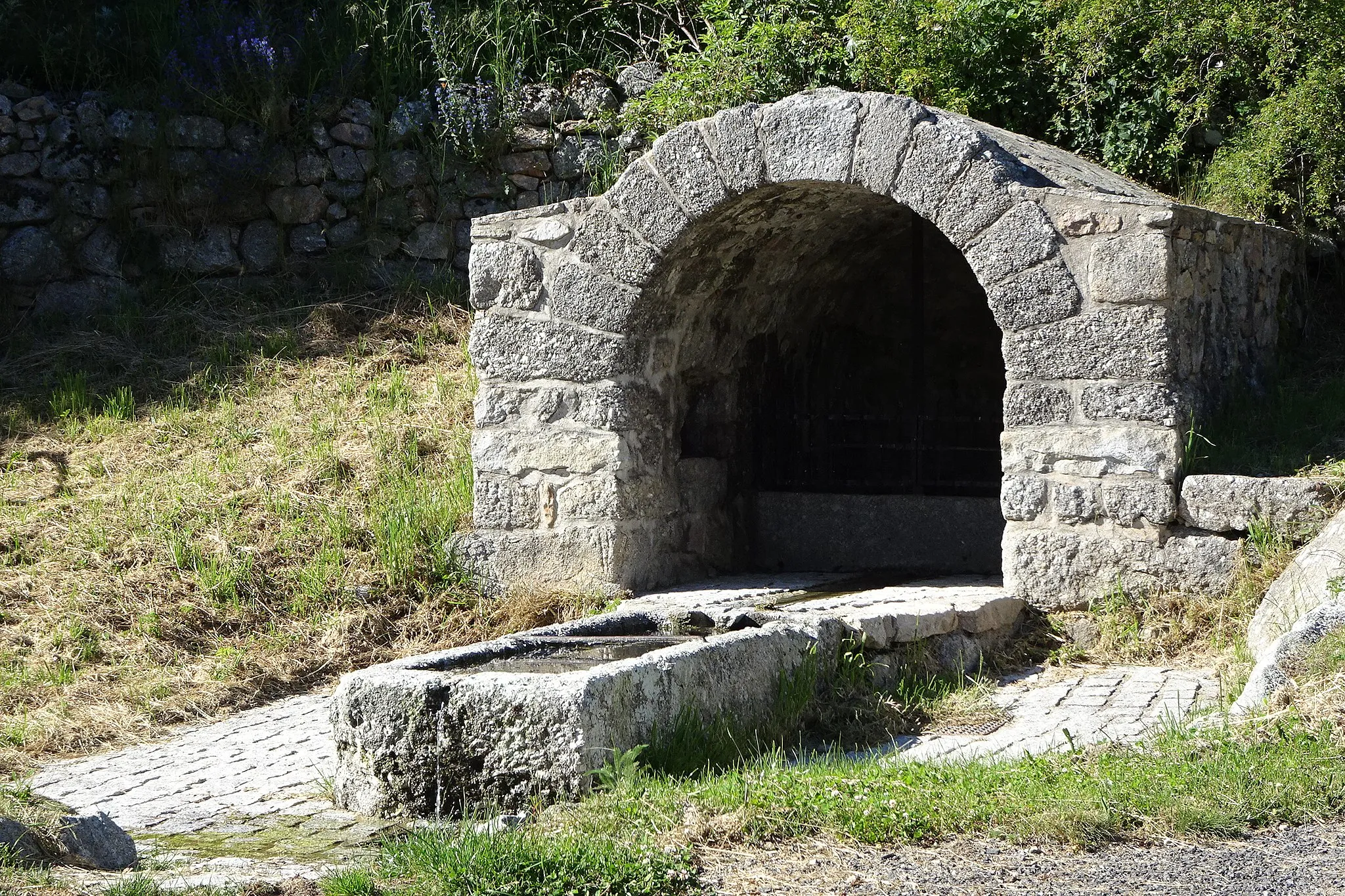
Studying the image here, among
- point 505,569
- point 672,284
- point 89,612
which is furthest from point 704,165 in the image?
point 89,612

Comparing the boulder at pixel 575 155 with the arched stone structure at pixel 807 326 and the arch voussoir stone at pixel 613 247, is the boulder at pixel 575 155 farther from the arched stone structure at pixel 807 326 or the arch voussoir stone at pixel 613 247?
the arch voussoir stone at pixel 613 247

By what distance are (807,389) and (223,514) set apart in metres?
3.27

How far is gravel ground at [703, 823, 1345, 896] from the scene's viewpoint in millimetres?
3070

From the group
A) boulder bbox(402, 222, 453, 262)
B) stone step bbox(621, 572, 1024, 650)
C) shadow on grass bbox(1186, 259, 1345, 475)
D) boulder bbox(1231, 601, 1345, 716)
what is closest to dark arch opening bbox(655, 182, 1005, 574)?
stone step bbox(621, 572, 1024, 650)

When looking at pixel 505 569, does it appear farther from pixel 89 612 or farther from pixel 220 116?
pixel 220 116

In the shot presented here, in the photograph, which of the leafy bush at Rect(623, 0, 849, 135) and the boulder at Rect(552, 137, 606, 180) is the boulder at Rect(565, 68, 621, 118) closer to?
the boulder at Rect(552, 137, 606, 180)

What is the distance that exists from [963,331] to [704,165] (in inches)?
125

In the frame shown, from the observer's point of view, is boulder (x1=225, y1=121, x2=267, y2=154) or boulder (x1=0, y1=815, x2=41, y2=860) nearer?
boulder (x1=0, y1=815, x2=41, y2=860)

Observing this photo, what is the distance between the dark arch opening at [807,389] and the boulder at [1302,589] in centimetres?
201

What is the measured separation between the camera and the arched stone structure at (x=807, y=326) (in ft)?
18.9

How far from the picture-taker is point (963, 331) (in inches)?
349

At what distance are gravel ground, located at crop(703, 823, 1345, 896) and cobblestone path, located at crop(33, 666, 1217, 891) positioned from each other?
860mm

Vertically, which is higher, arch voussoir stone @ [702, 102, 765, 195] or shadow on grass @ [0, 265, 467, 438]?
arch voussoir stone @ [702, 102, 765, 195]

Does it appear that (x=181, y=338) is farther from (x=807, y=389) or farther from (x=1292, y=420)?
(x=1292, y=420)
